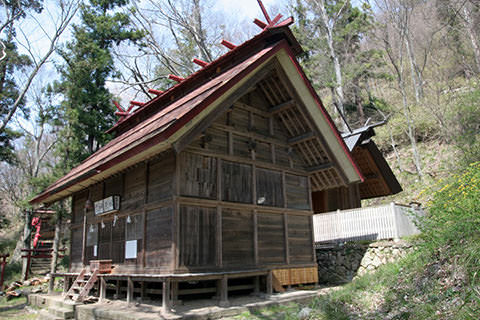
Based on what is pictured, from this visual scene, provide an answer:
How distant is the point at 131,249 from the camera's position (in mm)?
9914

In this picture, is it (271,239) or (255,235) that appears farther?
(271,239)

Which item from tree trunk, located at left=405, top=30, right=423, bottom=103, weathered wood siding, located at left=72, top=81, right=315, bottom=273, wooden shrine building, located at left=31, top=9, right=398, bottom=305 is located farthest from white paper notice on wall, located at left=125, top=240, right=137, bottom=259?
tree trunk, located at left=405, top=30, right=423, bottom=103

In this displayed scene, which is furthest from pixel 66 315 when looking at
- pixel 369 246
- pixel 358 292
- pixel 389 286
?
pixel 369 246

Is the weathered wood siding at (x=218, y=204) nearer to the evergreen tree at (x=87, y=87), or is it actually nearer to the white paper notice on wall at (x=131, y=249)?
the white paper notice on wall at (x=131, y=249)

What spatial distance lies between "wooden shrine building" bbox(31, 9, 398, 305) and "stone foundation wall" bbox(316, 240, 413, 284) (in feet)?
8.76

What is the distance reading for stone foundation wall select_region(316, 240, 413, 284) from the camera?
1248 cm

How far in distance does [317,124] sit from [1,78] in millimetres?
21944

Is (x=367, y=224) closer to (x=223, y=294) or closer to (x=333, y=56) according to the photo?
(x=223, y=294)

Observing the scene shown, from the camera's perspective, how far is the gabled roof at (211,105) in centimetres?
819

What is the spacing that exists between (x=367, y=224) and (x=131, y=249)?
8808 mm

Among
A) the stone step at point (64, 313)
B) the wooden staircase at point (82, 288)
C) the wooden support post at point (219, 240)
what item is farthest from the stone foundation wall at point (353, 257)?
the stone step at point (64, 313)

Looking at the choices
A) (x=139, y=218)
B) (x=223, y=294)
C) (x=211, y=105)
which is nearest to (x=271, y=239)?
(x=223, y=294)

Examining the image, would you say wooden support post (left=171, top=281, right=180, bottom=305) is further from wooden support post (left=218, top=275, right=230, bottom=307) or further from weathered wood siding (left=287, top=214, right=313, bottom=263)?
weathered wood siding (left=287, top=214, right=313, bottom=263)

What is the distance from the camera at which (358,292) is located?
7.45m
